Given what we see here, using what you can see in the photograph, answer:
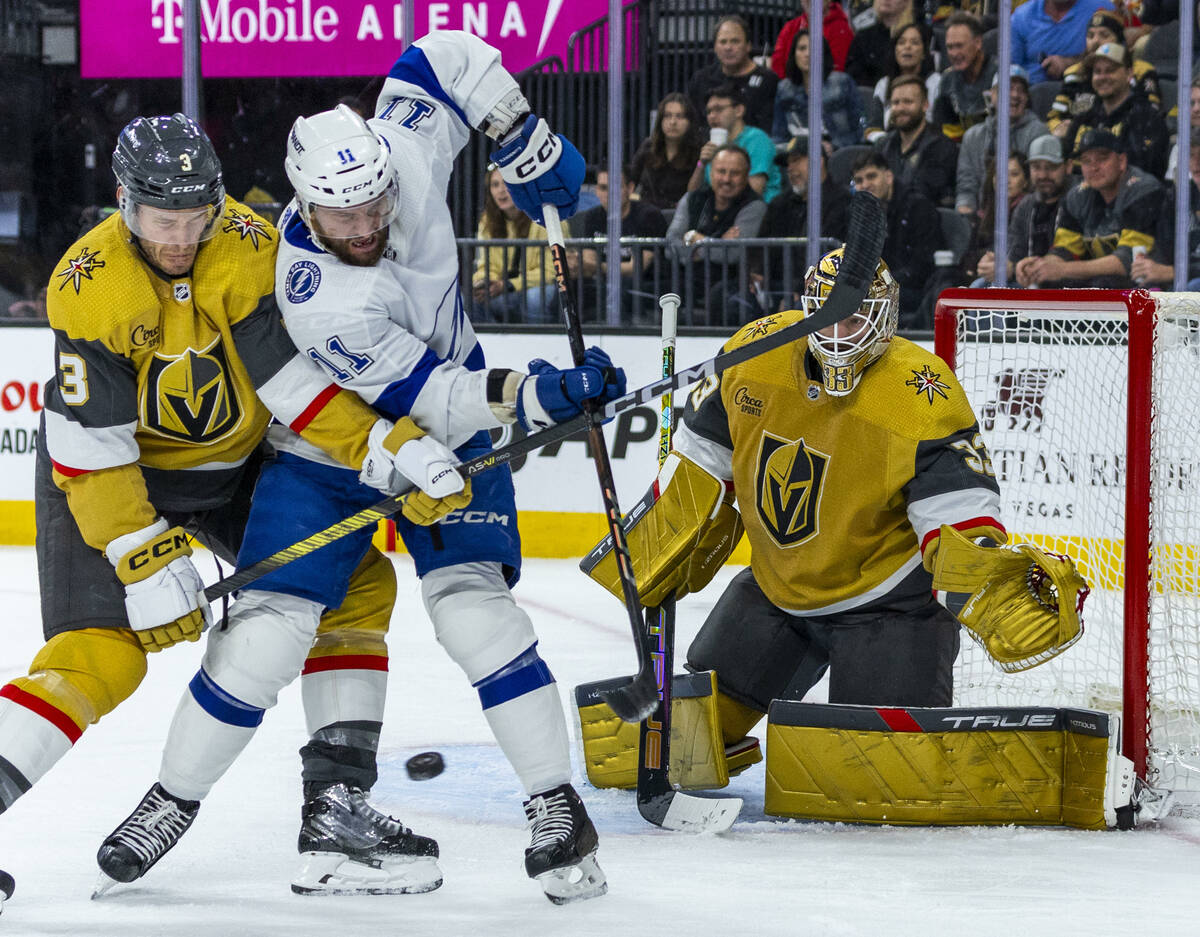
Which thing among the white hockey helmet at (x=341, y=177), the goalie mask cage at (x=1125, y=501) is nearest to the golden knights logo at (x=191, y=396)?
the white hockey helmet at (x=341, y=177)

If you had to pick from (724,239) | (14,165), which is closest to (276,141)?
(14,165)

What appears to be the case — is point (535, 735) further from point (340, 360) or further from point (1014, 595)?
point (1014, 595)

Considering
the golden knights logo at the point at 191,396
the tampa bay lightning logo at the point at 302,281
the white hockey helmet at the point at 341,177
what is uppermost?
the white hockey helmet at the point at 341,177

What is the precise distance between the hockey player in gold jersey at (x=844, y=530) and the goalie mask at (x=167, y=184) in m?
0.86

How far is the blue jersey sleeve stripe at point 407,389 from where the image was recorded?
2000mm

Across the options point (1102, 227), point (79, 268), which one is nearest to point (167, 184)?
point (79, 268)

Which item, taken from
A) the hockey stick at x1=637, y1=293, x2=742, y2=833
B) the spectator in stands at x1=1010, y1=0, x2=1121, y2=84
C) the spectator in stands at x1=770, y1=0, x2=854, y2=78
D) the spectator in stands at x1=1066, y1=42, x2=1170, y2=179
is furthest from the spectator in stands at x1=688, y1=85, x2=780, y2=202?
the hockey stick at x1=637, y1=293, x2=742, y2=833

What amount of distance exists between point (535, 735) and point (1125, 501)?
99 centimetres

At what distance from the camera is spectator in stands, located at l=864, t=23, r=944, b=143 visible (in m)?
4.93

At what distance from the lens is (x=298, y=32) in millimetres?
5758

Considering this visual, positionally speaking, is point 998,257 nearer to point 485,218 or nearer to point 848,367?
point 485,218

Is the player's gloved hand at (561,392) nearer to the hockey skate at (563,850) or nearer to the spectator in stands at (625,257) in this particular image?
the hockey skate at (563,850)

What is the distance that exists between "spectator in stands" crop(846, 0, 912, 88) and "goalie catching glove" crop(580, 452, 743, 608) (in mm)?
2986

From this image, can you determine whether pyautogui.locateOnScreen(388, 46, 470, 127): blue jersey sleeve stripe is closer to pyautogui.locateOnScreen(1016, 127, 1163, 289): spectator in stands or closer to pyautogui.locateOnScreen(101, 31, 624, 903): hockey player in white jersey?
pyautogui.locateOnScreen(101, 31, 624, 903): hockey player in white jersey
